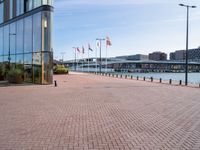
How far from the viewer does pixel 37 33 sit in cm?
3209

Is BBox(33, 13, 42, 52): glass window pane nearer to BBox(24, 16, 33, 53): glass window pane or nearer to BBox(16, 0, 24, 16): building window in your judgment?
BBox(24, 16, 33, 53): glass window pane

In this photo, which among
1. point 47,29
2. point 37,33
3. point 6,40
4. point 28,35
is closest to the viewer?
point 47,29

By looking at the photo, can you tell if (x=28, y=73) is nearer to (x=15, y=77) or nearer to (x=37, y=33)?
(x=15, y=77)

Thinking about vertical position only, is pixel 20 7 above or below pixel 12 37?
above

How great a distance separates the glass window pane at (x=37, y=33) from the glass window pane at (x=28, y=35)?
101 centimetres

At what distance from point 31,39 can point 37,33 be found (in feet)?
5.18

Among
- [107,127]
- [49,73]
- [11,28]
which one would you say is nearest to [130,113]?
[107,127]

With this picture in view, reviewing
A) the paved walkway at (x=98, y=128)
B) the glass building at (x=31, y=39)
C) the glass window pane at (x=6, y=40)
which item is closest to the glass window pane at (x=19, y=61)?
the glass building at (x=31, y=39)

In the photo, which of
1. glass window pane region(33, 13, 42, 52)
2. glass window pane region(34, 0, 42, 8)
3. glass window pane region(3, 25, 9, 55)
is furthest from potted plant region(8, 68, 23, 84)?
glass window pane region(3, 25, 9, 55)

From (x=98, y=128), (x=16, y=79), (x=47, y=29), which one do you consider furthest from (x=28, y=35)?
(x=98, y=128)

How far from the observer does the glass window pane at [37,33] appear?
3155 centimetres

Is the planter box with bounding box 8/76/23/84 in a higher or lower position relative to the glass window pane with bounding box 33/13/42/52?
lower

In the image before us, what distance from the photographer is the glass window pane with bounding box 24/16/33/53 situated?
110 ft

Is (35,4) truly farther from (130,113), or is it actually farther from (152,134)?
(152,134)
